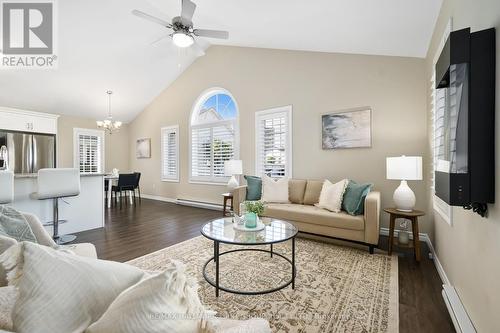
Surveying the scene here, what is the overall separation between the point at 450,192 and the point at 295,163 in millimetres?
3129

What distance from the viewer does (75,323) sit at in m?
0.67

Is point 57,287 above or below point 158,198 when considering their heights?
above

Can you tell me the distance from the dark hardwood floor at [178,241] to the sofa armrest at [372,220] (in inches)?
14.4

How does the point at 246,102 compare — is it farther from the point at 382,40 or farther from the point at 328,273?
the point at 328,273

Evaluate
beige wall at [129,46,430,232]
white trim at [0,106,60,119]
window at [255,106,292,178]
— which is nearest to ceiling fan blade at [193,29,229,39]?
beige wall at [129,46,430,232]

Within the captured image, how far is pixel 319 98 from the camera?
4.22 meters

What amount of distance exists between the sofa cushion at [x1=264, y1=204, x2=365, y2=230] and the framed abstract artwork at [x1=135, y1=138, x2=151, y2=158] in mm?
5174

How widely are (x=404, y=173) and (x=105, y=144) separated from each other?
8130 mm

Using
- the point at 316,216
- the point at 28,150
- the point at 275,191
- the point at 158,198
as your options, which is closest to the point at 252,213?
the point at 316,216

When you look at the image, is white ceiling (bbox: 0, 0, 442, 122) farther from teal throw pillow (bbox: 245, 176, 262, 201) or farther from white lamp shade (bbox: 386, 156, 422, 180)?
teal throw pillow (bbox: 245, 176, 262, 201)

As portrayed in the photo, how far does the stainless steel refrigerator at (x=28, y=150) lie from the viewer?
5.50 meters

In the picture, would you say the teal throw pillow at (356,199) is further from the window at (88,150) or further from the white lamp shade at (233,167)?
the window at (88,150)

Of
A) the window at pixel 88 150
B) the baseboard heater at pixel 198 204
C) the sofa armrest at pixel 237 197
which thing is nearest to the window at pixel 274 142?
the sofa armrest at pixel 237 197

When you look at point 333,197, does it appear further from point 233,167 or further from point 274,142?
point 233,167
